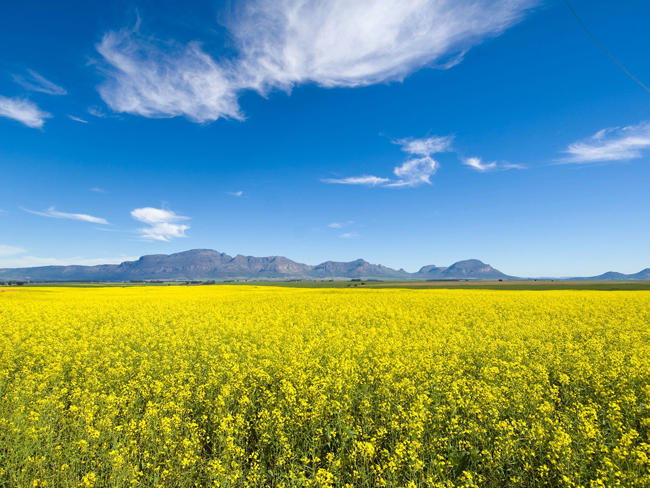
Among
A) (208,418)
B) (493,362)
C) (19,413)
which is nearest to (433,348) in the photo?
(493,362)

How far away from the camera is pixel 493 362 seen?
9.26 m

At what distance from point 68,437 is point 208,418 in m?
2.66

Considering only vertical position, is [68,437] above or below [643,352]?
below

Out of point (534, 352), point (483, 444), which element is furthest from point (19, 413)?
point (534, 352)

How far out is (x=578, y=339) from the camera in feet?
42.6

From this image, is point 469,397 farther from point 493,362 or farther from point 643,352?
point 643,352

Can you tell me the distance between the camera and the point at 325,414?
634cm

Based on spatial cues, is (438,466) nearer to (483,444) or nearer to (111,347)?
(483,444)

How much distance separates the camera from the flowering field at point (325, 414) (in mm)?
4801

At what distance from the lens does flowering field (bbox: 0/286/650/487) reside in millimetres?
4801

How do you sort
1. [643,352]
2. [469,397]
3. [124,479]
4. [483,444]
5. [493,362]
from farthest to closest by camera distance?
[643,352], [493,362], [469,397], [483,444], [124,479]

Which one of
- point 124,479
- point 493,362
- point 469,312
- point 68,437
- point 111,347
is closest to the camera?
point 124,479

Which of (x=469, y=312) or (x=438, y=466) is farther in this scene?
(x=469, y=312)

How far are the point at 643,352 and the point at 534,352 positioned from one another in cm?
346
